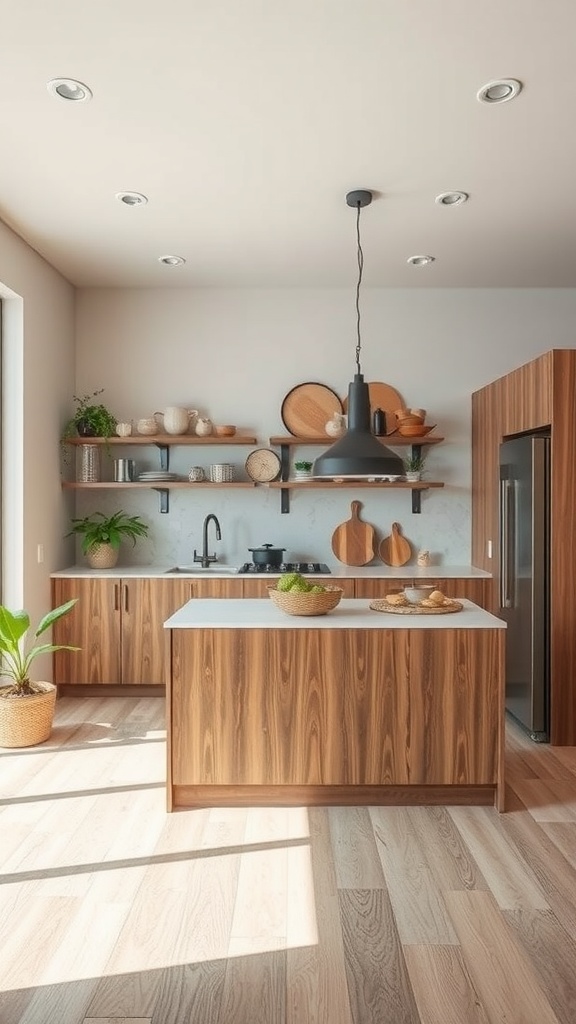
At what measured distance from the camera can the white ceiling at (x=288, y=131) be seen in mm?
2393

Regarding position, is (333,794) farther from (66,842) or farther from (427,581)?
(427,581)

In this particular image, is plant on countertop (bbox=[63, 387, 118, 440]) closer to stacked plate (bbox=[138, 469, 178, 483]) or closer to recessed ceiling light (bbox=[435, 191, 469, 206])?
stacked plate (bbox=[138, 469, 178, 483])

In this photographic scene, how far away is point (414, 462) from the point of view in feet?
17.5

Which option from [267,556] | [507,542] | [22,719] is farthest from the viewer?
[267,556]

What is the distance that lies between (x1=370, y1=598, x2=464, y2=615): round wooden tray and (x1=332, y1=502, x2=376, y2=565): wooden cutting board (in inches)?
74.9

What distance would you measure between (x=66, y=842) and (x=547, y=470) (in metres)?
2.84

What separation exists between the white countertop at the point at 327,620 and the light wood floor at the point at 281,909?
0.75 metres

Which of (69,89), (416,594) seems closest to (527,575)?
(416,594)

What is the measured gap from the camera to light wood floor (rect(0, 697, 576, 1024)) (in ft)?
6.31

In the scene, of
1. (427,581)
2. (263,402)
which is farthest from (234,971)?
(263,402)

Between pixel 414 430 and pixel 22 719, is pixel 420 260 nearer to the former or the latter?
pixel 414 430

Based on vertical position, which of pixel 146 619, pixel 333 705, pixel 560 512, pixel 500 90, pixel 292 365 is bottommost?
pixel 333 705

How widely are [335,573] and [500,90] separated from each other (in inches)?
115

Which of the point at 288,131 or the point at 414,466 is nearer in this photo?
the point at 288,131
